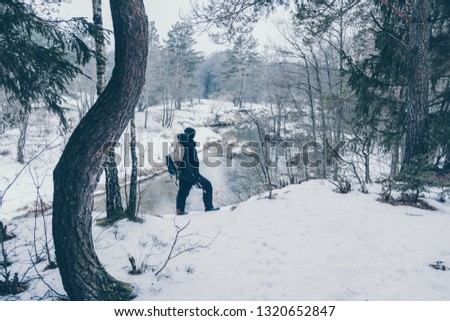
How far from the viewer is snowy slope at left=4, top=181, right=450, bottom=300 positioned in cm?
287

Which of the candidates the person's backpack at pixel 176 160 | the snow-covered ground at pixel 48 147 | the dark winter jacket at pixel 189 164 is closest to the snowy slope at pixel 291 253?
the dark winter jacket at pixel 189 164

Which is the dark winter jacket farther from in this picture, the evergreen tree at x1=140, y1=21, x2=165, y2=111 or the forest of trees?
the evergreen tree at x1=140, y1=21, x2=165, y2=111

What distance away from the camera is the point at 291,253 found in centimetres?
381

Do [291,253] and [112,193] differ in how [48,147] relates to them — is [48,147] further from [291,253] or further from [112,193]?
[291,253]

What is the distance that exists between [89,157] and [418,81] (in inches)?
247

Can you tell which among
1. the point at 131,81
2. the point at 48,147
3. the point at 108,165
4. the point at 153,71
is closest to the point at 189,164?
the point at 108,165

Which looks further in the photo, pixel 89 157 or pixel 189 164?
pixel 189 164

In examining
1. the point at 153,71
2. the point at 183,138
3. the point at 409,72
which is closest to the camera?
the point at 409,72

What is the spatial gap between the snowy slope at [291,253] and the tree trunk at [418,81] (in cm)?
135

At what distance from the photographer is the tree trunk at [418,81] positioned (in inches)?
220

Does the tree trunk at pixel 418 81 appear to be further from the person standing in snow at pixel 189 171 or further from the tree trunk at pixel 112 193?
the tree trunk at pixel 112 193
